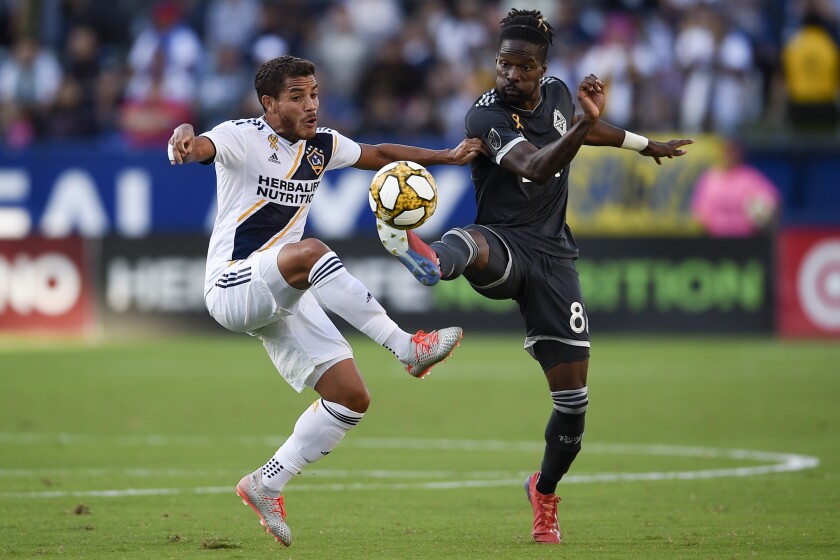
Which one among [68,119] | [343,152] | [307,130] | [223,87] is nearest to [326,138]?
[343,152]

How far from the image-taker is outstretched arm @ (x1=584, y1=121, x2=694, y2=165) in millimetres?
8180

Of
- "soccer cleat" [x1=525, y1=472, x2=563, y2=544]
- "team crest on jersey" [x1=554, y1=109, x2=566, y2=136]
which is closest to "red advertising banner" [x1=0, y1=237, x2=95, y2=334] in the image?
"team crest on jersey" [x1=554, y1=109, x2=566, y2=136]

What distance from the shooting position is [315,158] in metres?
8.02

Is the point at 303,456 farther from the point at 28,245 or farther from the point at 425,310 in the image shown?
the point at 28,245

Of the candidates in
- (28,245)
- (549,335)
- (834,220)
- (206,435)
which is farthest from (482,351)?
(549,335)

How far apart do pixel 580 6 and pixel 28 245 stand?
395 inches

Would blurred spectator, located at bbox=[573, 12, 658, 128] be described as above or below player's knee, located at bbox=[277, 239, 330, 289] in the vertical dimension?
above

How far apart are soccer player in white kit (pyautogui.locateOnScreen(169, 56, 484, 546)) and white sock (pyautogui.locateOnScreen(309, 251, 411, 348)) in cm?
5

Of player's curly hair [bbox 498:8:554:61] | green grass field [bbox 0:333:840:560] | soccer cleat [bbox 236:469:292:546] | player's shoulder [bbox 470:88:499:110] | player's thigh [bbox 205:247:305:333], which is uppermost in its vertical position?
player's curly hair [bbox 498:8:554:61]

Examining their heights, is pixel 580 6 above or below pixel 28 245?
above

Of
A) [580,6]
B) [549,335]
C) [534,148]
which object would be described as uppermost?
[580,6]

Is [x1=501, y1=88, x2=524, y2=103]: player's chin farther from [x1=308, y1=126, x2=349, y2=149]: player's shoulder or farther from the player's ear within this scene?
the player's ear

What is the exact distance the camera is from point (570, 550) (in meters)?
7.22

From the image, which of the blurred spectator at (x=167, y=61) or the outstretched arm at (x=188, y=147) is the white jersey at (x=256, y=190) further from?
the blurred spectator at (x=167, y=61)
